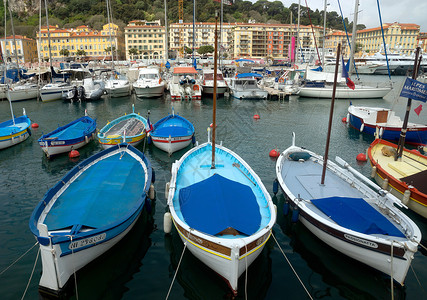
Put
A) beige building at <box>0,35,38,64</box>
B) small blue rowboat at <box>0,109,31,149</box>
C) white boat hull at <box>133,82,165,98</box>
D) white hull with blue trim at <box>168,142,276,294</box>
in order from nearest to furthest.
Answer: white hull with blue trim at <box>168,142,276,294</box>, small blue rowboat at <box>0,109,31,149</box>, white boat hull at <box>133,82,165,98</box>, beige building at <box>0,35,38,64</box>

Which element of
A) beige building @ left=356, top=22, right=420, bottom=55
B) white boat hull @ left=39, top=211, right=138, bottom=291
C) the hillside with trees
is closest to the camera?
white boat hull @ left=39, top=211, right=138, bottom=291

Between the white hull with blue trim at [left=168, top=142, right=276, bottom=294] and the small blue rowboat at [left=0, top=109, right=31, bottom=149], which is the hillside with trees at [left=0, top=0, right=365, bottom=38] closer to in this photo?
the small blue rowboat at [left=0, top=109, right=31, bottom=149]

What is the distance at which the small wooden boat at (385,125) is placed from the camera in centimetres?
2305

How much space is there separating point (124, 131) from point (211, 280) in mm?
13988

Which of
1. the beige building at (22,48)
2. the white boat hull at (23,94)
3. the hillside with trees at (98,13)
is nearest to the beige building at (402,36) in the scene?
the hillside with trees at (98,13)

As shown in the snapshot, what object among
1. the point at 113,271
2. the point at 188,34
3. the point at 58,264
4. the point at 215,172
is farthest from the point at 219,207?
the point at 188,34

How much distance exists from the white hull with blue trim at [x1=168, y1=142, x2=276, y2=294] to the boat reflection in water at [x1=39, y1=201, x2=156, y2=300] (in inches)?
83.4

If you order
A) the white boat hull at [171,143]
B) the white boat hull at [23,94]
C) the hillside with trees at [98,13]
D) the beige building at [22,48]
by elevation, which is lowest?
the white boat hull at [171,143]

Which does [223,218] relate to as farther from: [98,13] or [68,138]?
[98,13]

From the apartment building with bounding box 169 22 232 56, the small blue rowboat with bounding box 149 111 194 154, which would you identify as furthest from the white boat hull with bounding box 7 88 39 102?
the apartment building with bounding box 169 22 232 56

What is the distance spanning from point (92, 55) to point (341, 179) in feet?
420

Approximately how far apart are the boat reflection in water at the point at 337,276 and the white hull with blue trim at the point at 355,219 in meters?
0.54

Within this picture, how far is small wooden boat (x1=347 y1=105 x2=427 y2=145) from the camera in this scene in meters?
23.0

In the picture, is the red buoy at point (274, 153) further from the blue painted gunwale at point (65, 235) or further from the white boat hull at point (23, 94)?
the white boat hull at point (23, 94)
